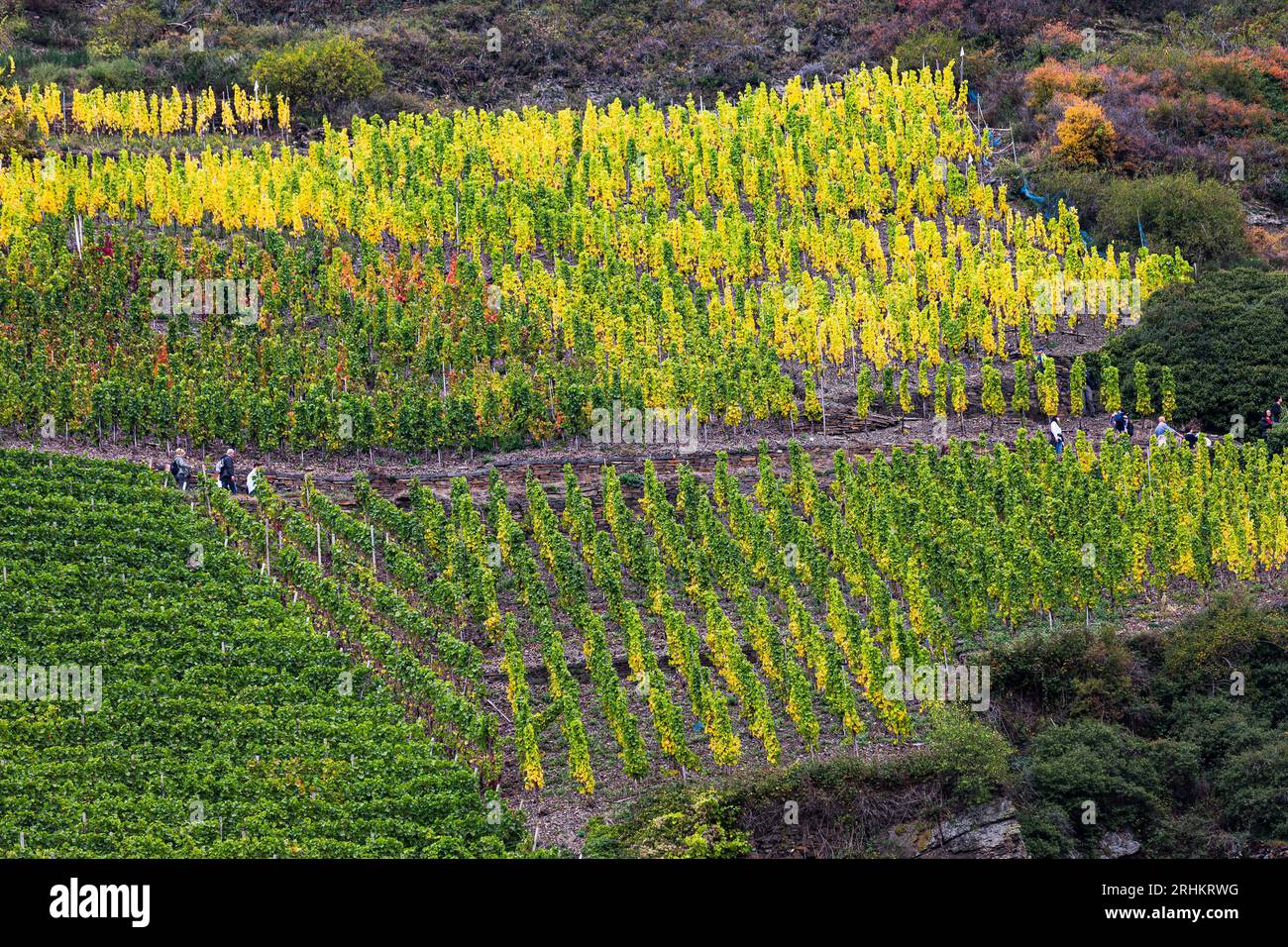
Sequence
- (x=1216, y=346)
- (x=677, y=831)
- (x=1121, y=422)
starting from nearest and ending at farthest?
(x=677, y=831), (x=1121, y=422), (x=1216, y=346)

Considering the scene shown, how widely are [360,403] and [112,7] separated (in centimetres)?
2961

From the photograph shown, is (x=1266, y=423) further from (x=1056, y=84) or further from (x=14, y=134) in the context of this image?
(x=14, y=134)

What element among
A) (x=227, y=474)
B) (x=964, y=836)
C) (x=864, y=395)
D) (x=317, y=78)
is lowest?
(x=964, y=836)

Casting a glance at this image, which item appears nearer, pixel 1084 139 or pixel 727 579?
pixel 727 579

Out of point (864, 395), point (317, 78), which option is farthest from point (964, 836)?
point (317, 78)

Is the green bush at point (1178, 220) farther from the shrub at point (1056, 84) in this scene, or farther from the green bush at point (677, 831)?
the green bush at point (677, 831)

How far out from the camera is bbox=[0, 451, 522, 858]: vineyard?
2695 cm

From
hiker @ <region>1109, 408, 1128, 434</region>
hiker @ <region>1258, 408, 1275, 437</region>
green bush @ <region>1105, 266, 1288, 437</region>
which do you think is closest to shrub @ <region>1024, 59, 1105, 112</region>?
green bush @ <region>1105, 266, 1288, 437</region>

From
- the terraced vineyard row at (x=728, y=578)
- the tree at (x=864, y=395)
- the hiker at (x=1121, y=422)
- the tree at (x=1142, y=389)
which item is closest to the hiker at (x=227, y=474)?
the terraced vineyard row at (x=728, y=578)

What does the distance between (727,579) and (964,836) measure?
666cm

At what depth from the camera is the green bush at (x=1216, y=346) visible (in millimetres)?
40750

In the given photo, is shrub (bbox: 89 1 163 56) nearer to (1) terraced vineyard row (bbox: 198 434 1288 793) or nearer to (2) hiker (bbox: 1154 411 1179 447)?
(1) terraced vineyard row (bbox: 198 434 1288 793)

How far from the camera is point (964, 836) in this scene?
1145 inches
